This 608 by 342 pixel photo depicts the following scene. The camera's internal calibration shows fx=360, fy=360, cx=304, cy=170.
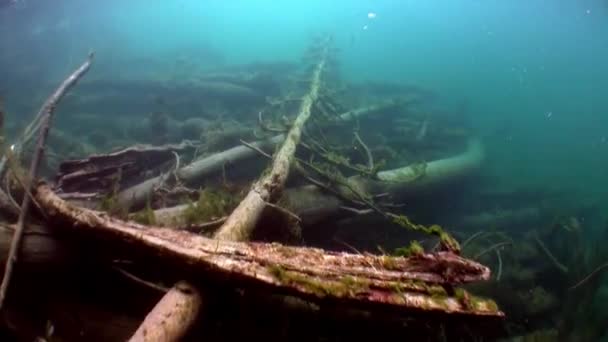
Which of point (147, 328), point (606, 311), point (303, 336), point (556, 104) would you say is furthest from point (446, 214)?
point (556, 104)

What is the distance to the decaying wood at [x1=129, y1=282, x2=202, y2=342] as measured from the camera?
6.43 ft

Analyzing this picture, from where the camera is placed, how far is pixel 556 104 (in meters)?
35.7

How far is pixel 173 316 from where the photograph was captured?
6.87ft

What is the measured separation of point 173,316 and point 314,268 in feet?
2.86

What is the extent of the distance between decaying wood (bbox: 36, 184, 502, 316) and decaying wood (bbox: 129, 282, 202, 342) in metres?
0.15

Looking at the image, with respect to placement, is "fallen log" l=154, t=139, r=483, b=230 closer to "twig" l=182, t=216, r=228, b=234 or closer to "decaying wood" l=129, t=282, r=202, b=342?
"twig" l=182, t=216, r=228, b=234

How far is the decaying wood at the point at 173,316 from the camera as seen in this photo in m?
1.96

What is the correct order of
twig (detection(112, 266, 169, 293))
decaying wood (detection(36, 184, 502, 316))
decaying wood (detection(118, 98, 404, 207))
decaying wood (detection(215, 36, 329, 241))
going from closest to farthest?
decaying wood (detection(36, 184, 502, 316)), twig (detection(112, 266, 169, 293)), decaying wood (detection(215, 36, 329, 241)), decaying wood (detection(118, 98, 404, 207))

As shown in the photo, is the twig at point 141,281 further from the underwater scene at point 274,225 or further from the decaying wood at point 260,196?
the decaying wood at point 260,196

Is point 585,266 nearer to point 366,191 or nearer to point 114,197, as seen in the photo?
point 366,191

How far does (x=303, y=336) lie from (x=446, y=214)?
6840 millimetres

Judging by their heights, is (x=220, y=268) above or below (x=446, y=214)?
above

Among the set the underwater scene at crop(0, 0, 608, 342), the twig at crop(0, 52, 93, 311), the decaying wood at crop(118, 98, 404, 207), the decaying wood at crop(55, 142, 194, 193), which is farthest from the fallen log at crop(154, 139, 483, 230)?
the twig at crop(0, 52, 93, 311)

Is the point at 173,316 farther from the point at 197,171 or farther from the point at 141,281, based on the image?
the point at 197,171
